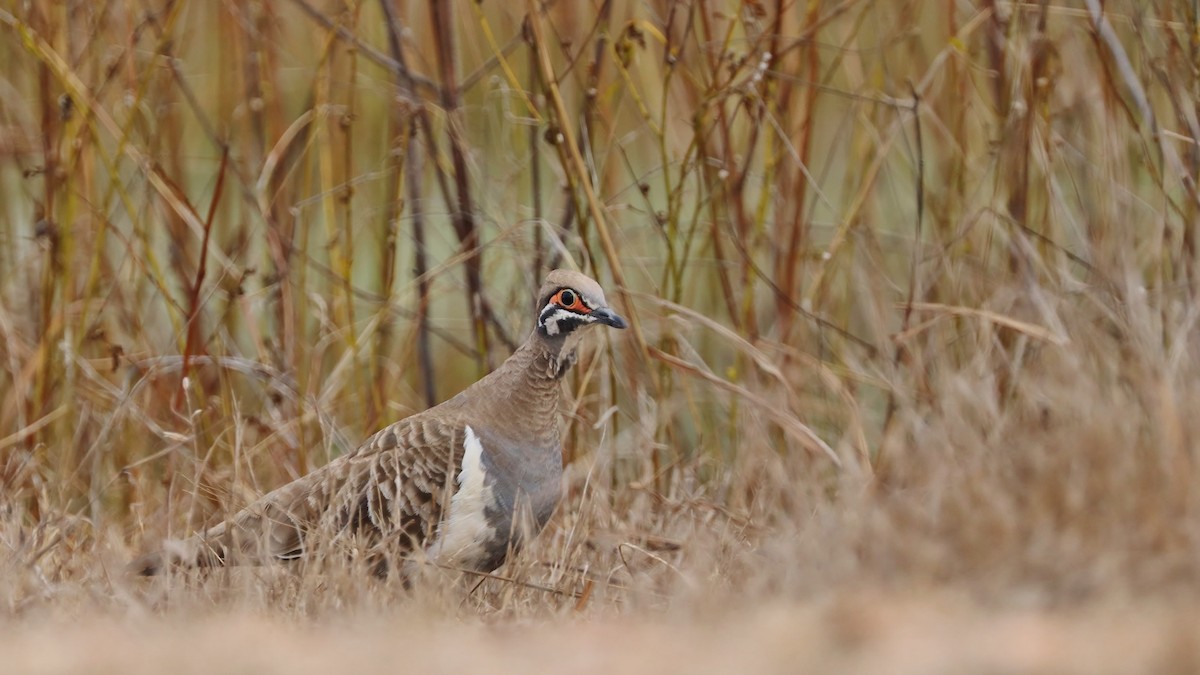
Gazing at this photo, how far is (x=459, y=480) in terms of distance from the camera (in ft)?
12.7

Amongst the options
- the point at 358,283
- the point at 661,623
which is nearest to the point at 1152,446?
the point at 661,623

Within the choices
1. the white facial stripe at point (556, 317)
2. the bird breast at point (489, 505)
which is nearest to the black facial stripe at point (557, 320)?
the white facial stripe at point (556, 317)

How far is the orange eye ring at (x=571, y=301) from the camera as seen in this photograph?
155 inches

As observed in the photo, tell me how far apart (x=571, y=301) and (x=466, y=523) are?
631mm

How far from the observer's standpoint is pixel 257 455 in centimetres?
513

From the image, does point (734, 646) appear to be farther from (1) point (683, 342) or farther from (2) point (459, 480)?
(1) point (683, 342)

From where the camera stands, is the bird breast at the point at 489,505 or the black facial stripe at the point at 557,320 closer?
the bird breast at the point at 489,505

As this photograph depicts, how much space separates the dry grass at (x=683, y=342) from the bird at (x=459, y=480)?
15cm

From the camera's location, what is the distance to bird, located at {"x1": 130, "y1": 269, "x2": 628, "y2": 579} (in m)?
3.82

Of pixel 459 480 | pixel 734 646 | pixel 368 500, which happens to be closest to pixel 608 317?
pixel 459 480

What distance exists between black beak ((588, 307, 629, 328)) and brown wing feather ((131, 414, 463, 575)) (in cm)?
46

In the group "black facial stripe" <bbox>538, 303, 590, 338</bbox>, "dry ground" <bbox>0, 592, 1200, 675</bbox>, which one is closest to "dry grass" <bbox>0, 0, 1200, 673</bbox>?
"dry ground" <bbox>0, 592, 1200, 675</bbox>

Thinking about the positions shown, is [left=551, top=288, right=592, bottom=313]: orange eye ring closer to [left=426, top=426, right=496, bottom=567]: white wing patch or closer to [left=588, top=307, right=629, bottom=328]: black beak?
[left=588, top=307, right=629, bottom=328]: black beak

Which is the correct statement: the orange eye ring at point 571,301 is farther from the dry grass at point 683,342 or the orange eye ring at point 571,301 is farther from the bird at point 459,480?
the dry grass at point 683,342
